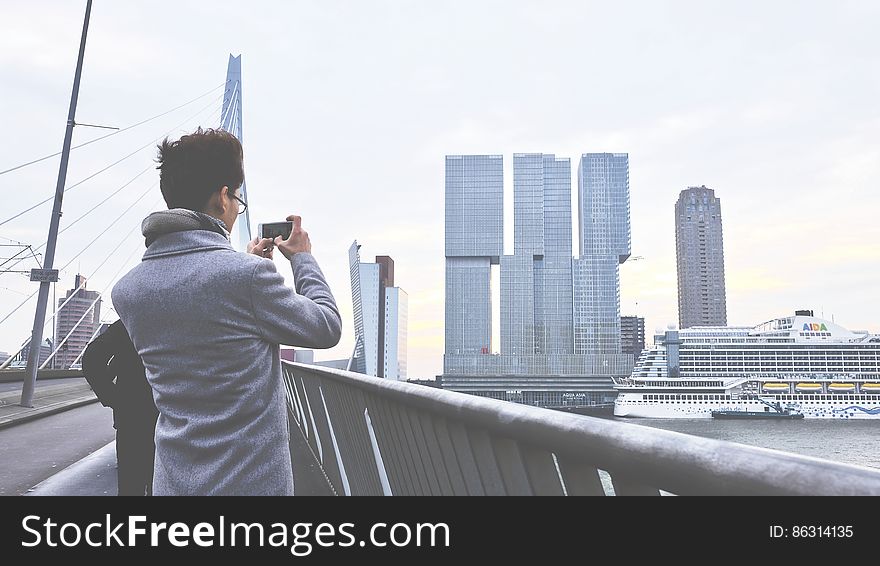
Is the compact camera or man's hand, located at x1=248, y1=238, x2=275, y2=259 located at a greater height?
the compact camera

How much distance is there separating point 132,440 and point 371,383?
0.88 metres

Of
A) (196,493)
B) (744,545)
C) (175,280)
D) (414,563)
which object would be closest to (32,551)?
(196,493)

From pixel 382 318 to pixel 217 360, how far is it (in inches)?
5178

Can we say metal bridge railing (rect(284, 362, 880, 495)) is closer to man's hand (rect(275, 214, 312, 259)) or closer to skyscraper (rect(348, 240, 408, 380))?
man's hand (rect(275, 214, 312, 259))

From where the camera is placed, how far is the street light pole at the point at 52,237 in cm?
1112

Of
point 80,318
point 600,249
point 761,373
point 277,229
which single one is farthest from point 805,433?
point 600,249

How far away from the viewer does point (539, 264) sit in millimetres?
141750

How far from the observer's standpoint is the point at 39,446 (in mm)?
7215

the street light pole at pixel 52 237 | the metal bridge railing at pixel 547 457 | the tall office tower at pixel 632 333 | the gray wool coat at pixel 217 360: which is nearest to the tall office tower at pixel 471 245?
the tall office tower at pixel 632 333

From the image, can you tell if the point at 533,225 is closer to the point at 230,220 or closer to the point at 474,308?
the point at 474,308

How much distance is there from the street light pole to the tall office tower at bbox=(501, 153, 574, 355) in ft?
372

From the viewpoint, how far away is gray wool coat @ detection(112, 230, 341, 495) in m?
1.46

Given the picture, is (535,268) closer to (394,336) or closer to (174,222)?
(394,336)
